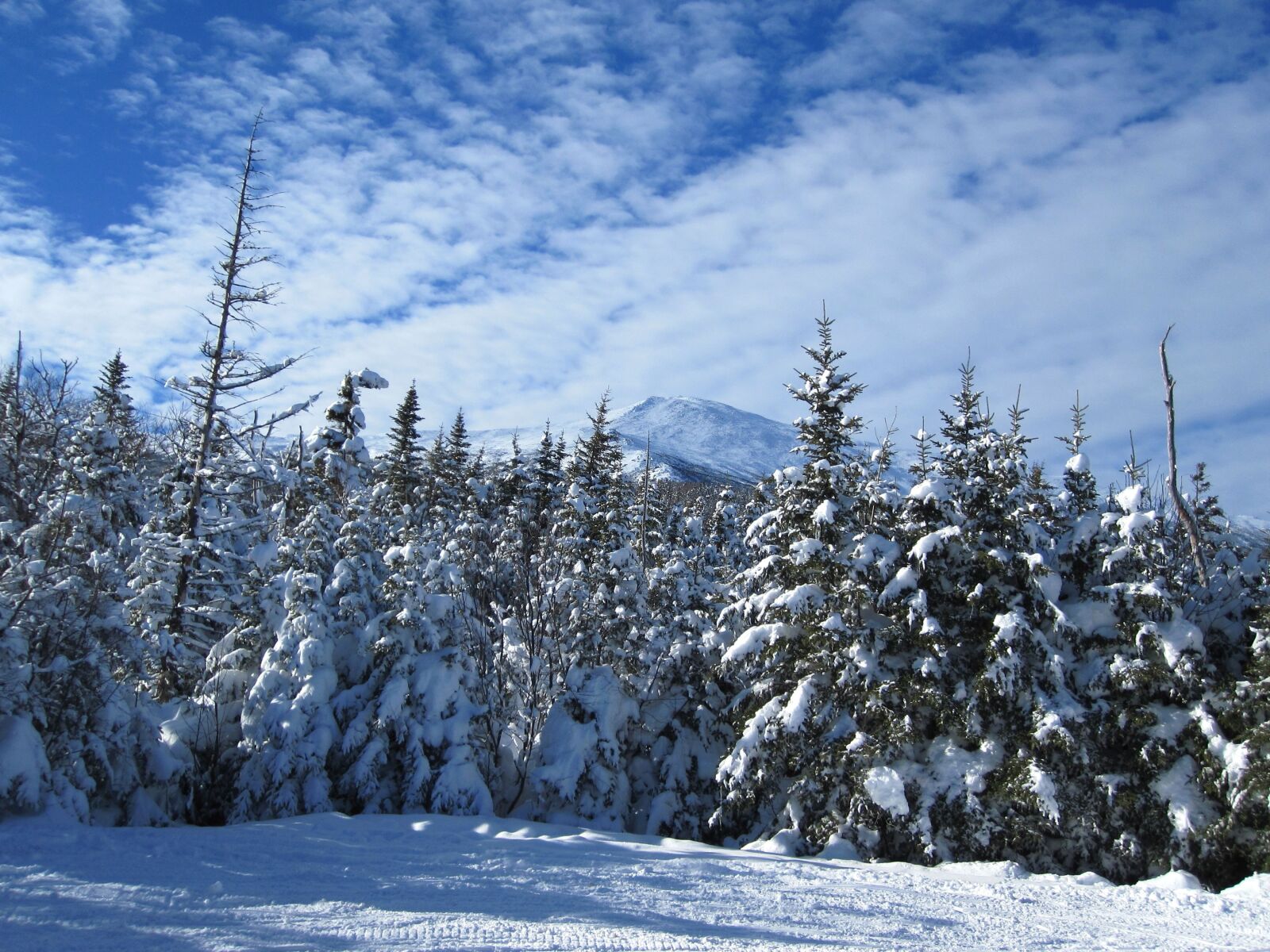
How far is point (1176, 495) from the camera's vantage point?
14.7 m

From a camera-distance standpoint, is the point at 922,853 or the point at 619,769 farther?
the point at 619,769

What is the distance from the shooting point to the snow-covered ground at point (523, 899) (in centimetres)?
700

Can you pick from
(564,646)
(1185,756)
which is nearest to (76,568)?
(564,646)

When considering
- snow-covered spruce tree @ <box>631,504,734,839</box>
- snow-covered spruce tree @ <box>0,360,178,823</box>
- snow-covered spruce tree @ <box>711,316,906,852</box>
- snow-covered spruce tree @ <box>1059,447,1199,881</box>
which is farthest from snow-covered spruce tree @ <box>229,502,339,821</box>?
snow-covered spruce tree @ <box>1059,447,1199,881</box>

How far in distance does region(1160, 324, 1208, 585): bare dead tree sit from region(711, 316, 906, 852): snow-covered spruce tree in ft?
18.3

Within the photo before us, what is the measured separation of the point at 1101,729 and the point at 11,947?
46.8ft

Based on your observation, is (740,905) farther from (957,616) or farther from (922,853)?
(957,616)

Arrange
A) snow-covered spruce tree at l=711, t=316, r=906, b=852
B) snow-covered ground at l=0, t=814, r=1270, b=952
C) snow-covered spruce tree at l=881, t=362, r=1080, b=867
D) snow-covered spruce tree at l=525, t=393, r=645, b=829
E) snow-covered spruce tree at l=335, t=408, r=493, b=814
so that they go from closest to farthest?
snow-covered ground at l=0, t=814, r=1270, b=952, snow-covered spruce tree at l=881, t=362, r=1080, b=867, snow-covered spruce tree at l=711, t=316, r=906, b=852, snow-covered spruce tree at l=335, t=408, r=493, b=814, snow-covered spruce tree at l=525, t=393, r=645, b=829

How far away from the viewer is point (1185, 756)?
12.3m

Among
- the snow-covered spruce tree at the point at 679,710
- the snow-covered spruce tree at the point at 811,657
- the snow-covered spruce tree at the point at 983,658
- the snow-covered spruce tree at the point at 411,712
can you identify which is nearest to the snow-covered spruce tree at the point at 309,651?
the snow-covered spruce tree at the point at 411,712

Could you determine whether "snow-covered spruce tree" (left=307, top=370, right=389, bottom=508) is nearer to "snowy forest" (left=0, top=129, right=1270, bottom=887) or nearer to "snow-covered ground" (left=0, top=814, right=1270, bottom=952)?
"snowy forest" (left=0, top=129, right=1270, bottom=887)

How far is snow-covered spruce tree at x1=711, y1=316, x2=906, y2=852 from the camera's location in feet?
45.1

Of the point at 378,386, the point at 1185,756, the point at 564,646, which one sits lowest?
the point at 1185,756

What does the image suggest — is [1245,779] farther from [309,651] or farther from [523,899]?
[309,651]
